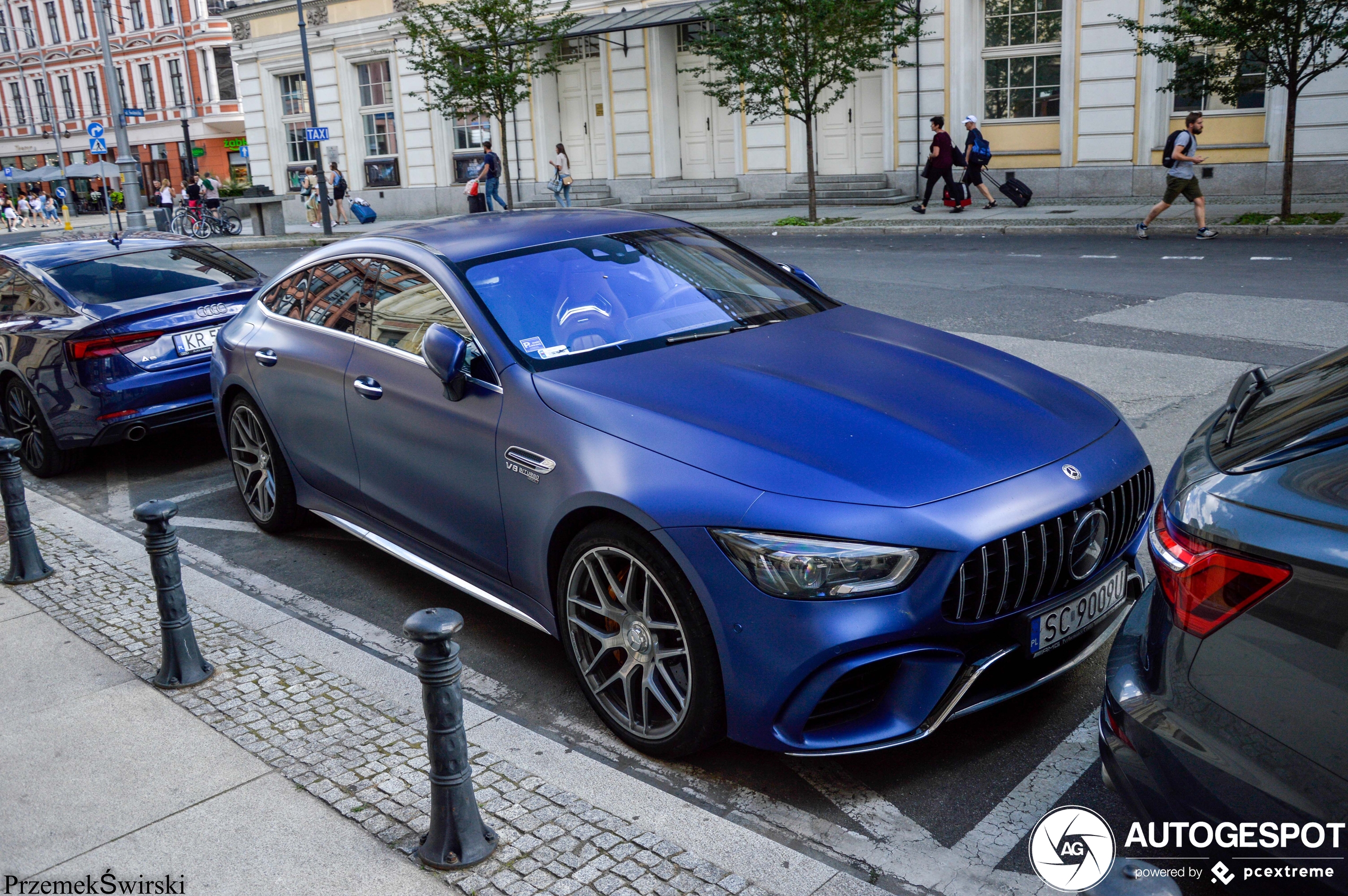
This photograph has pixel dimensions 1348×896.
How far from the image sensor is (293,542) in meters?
6.11

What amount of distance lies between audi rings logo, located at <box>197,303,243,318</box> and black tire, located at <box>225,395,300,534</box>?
5.22 ft

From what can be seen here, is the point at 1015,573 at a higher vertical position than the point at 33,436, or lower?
higher

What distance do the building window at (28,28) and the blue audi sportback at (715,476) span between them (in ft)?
251

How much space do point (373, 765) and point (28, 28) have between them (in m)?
79.4

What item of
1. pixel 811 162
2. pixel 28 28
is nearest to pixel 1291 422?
pixel 811 162

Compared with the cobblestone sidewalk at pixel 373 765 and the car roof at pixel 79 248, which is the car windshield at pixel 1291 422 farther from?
the car roof at pixel 79 248

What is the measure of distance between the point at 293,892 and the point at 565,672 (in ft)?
5.09

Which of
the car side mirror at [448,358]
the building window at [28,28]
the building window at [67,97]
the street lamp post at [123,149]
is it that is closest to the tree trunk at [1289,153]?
the car side mirror at [448,358]

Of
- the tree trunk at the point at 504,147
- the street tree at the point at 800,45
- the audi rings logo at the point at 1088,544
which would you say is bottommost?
the audi rings logo at the point at 1088,544

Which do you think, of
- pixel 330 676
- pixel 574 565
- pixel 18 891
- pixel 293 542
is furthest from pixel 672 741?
pixel 293 542

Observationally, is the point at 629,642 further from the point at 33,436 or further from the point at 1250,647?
the point at 33,436

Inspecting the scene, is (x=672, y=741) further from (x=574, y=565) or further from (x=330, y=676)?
(x=330, y=676)

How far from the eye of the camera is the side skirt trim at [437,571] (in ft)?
13.6
